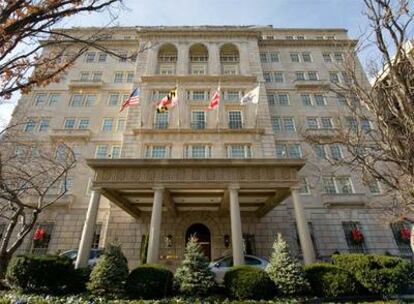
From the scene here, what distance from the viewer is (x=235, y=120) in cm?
2281

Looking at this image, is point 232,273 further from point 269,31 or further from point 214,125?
point 269,31

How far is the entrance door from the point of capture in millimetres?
18719

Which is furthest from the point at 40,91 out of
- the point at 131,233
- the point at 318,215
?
the point at 318,215

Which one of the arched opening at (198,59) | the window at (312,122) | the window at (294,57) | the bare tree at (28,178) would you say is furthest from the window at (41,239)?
the window at (294,57)

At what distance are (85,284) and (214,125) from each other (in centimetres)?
1524

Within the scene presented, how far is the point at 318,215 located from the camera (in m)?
20.1

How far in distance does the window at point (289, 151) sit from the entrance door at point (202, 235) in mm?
9538

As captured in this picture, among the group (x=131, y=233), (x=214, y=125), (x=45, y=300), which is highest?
(x=214, y=125)

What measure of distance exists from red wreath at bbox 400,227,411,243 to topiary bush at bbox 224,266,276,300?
16323mm

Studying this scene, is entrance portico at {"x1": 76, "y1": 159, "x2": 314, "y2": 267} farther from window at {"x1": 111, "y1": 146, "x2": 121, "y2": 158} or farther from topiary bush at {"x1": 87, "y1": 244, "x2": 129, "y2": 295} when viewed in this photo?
window at {"x1": 111, "y1": 146, "x2": 121, "y2": 158}

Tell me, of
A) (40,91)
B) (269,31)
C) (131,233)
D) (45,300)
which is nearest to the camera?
(45,300)

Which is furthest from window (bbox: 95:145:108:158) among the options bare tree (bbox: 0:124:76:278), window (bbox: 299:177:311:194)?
window (bbox: 299:177:311:194)

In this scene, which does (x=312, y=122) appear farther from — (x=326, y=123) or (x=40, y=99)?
(x=40, y=99)

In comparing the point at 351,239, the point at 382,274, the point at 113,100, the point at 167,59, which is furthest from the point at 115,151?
the point at 351,239
